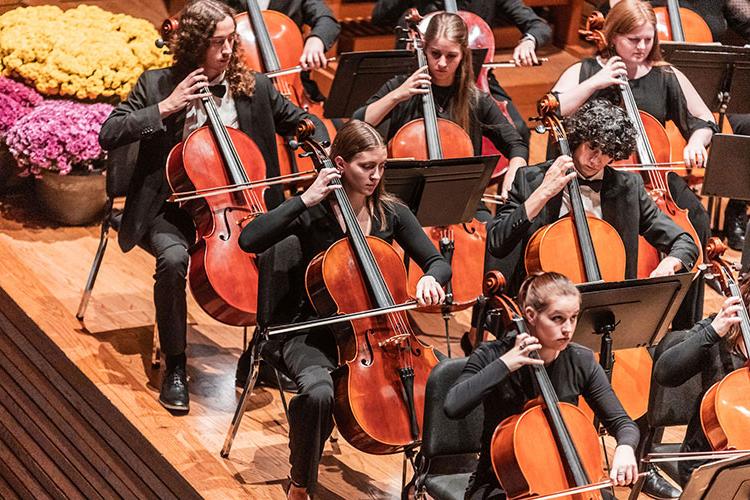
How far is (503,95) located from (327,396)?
2.16m

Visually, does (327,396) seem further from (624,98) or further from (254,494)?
(624,98)

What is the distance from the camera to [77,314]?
4.20 m

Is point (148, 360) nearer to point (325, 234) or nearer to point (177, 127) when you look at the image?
point (177, 127)

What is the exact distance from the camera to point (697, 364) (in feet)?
10.2

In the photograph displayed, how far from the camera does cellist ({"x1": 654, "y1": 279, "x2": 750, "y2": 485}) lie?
121 inches

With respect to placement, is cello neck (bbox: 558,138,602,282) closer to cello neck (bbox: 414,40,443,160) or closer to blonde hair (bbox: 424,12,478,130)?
cello neck (bbox: 414,40,443,160)

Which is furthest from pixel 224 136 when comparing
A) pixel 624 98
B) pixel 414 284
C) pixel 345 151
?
pixel 624 98

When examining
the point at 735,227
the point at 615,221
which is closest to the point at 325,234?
the point at 615,221

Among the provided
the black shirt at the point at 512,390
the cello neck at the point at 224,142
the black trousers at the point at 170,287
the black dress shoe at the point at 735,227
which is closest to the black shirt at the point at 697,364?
the black shirt at the point at 512,390

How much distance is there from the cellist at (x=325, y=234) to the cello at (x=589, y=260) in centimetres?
28

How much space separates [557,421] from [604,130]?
1024 millimetres

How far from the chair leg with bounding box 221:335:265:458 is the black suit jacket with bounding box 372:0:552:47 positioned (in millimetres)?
1945

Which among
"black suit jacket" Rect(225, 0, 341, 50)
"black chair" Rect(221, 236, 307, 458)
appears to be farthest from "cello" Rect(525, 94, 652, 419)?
"black suit jacket" Rect(225, 0, 341, 50)

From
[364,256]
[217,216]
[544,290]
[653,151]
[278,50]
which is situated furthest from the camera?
[278,50]
